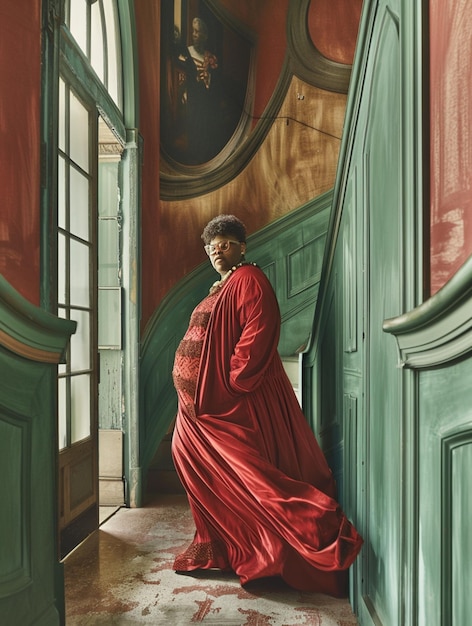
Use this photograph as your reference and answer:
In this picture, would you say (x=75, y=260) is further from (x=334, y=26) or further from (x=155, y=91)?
(x=334, y=26)

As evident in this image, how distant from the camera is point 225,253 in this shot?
9.02 ft

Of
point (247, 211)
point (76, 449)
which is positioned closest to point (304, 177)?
point (247, 211)

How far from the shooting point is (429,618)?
1.06m

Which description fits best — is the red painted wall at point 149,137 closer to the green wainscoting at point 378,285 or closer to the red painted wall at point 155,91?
the red painted wall at point 155,91

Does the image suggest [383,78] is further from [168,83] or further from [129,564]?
[168,83]

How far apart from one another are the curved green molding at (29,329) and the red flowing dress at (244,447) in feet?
A: 3.25

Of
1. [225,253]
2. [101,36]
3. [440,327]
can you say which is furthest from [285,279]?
[440,327]

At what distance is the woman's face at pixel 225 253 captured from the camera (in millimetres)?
2746

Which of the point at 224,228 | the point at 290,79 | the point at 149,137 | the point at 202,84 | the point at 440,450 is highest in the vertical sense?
the point at 290,79

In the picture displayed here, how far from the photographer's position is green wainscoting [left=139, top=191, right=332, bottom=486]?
A: 398 centimetres

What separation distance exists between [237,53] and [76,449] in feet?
11.3

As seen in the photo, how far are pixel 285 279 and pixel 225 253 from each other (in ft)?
5.51

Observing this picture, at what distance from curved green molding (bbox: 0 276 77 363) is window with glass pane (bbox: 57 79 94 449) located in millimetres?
1105

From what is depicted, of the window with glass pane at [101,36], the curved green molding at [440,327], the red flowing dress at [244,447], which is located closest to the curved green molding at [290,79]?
the window with glass pane at [101,36]
